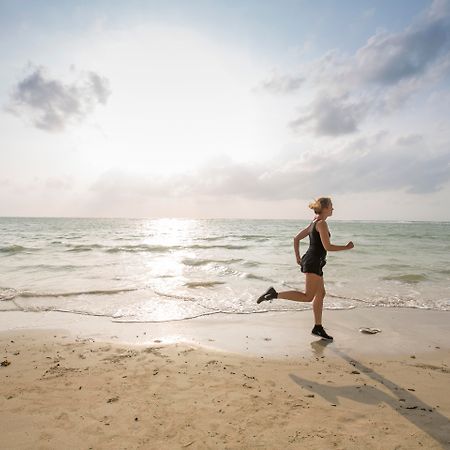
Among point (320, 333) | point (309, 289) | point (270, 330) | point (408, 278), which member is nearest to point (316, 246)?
point (309, 289)

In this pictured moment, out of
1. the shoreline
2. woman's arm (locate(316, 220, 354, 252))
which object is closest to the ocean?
the shoreline

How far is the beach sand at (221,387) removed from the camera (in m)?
3.07

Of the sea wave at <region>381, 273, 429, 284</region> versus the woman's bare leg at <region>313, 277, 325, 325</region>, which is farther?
the sea wave at <region>381, 273, 429, 284</region>

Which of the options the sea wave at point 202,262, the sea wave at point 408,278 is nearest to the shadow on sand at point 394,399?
the sea wave at point 408,278

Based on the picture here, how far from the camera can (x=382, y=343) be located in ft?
18.9

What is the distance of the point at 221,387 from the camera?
4.02m

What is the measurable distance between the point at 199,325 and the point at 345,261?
37.2ft

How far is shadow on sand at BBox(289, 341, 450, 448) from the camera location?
3182 mm

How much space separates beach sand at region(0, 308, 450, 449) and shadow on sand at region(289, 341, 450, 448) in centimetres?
2

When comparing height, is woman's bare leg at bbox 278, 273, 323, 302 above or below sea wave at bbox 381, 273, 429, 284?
above

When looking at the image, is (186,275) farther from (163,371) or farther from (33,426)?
(33,426)

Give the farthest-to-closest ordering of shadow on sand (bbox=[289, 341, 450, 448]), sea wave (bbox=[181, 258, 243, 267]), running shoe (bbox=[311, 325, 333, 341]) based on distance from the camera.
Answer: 1. sea wave (bbox=[181, 258, 243, 267])
2. running shoe (bbox=[311, 325, 333, 341])
3. shadow on sand (bbox=[289, 341, 450, 448])

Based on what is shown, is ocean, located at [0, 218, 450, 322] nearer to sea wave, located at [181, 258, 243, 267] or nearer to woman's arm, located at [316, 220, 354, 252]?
sea wave, located at [181, 258, 243, 267]

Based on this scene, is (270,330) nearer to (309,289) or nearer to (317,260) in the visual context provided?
(309,289)
